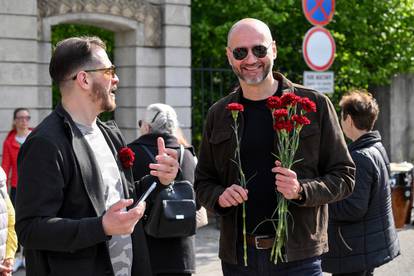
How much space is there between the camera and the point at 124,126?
44.8 feet

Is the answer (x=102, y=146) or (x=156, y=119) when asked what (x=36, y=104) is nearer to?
(x=156, y=119)

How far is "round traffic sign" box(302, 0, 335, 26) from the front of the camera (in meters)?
11.5

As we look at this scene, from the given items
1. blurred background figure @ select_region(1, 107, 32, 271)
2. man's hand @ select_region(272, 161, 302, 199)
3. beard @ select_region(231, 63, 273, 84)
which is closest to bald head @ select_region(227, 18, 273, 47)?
beard @ select_region(231, 63, 273, 84)

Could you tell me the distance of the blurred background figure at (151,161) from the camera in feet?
20.5

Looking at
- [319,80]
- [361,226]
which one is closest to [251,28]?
[361,226]

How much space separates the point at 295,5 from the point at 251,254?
1260 centimetres

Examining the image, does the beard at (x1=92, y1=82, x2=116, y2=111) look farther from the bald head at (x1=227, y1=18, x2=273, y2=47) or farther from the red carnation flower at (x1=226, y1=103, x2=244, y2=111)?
the bald head at (x1=227, y1=18, x2=273, y2=47)

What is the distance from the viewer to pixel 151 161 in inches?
249

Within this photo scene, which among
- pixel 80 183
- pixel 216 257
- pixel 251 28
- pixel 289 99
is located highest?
pixel 251 28

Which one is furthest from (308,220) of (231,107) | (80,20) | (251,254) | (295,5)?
(295,5)

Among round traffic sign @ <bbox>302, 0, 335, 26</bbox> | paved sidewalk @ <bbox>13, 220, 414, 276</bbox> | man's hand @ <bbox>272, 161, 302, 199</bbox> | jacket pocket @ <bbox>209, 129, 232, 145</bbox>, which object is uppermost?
round traffic sign @ <bbox>302, 0, 335, 26</bbox>

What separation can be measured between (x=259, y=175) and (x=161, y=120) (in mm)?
2137

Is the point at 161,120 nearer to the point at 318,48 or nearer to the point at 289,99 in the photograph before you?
the point at 289,99

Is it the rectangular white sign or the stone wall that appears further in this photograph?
the rectangular white sign
